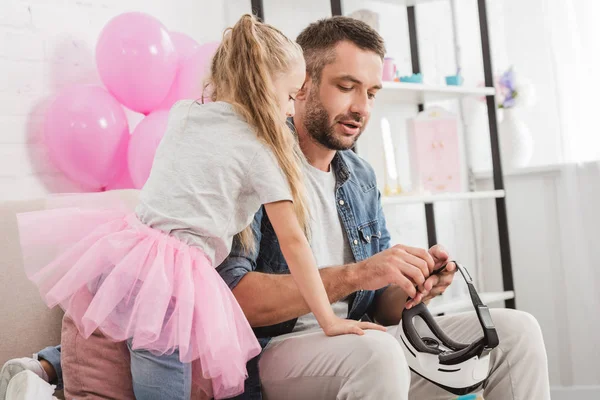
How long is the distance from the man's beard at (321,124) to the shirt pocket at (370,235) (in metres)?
0.20

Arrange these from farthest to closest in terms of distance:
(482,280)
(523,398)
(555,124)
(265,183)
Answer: (482,280) → (555,124) → (523,398) → (265,183)

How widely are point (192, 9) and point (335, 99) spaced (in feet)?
3.48

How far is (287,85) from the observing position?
1.46 m

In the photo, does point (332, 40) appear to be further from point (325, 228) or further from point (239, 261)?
point (239, 261)

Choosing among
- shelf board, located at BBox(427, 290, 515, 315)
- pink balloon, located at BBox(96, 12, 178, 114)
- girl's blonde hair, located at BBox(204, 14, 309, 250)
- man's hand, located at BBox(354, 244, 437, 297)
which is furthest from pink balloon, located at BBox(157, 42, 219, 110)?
shelf board, located at BBox(427, 290, 515, 315)

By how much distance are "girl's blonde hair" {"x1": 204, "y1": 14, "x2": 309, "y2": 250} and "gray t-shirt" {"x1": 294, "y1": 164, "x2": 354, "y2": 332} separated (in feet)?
0.66

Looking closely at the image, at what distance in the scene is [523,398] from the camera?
151cm

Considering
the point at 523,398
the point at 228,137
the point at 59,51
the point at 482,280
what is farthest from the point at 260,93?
the point at 482,280

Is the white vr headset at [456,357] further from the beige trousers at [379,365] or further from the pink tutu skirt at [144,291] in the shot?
the pink tutu skirt at [144,291]

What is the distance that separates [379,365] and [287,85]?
58 cm

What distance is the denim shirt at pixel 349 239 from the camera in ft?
4.87

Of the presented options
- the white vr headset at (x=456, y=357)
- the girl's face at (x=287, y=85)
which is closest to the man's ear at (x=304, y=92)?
the girl's face at (x=287, y=85)

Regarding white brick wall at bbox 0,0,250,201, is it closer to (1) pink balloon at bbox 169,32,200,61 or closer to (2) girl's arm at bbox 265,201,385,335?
(1) pink balloon at bbox 169,32,200,61

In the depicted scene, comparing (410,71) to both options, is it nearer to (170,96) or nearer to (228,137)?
(170,96)
